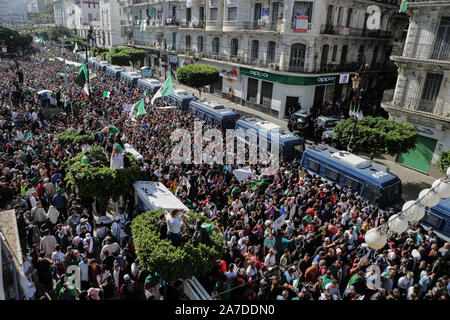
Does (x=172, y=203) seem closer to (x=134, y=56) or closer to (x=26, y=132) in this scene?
(x=26, y=132)

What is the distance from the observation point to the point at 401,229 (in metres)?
5.72

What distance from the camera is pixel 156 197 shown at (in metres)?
11.2

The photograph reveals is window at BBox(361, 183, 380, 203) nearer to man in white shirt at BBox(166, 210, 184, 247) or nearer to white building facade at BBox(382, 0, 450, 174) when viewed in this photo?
white building facade at BBox(382, 0, 450, 174)

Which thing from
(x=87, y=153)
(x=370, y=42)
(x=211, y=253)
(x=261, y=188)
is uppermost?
(x=370, y=42)

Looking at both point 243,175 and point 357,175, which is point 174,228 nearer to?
point 243,175

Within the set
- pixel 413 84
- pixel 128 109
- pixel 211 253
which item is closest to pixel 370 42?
pixel 413 84

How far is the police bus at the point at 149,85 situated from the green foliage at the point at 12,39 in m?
46.4

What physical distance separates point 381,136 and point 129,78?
2914cm

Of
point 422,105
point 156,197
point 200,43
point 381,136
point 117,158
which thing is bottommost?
point 156,197

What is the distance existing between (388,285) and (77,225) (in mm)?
9106

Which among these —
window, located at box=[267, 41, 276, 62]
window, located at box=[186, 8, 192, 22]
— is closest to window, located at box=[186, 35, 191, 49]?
window, located at box=[186, 8, 192, 22]

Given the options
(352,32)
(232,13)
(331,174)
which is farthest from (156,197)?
(232,13)

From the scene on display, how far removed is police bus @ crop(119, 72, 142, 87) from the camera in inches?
1414

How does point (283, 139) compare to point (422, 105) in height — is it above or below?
below
